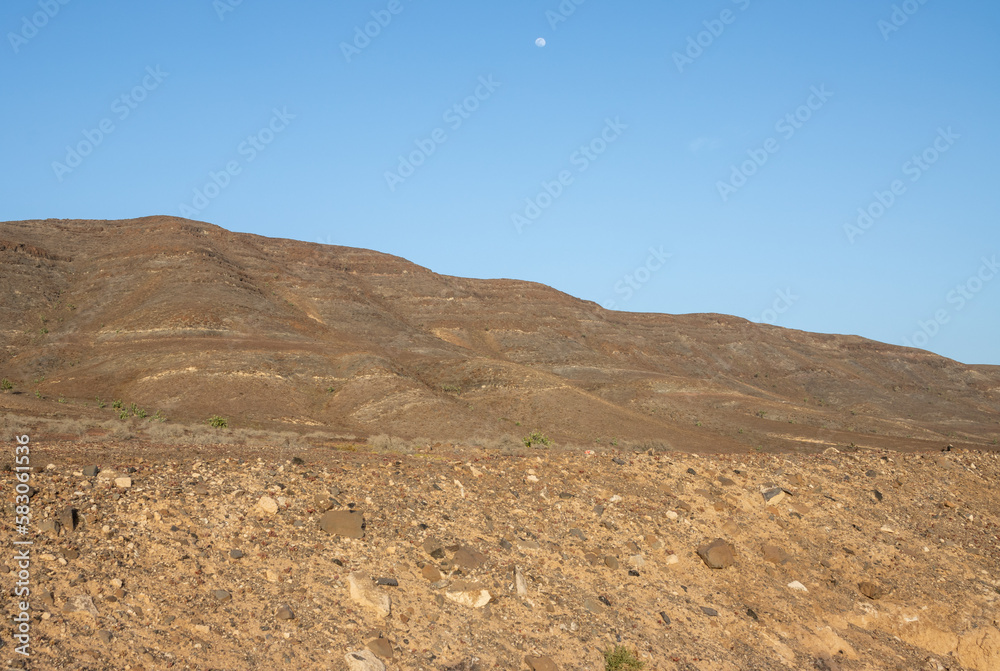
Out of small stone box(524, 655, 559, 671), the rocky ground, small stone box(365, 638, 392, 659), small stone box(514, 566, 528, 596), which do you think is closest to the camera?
the rocky ground

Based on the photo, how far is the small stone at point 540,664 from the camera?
27.5 feet

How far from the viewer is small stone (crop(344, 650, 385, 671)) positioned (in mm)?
7699

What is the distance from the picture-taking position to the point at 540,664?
8430 millimetres

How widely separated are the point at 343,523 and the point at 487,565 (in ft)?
6.62

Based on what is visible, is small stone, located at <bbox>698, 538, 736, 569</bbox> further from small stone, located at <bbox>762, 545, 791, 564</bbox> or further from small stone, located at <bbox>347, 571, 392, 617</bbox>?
small stone, located at <bbox>347, 571, 392, 617</bbox>

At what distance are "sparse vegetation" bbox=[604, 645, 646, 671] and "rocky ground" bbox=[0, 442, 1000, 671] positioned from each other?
0.55 ft

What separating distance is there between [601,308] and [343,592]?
313 feet

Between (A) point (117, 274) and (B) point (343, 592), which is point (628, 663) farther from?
(A) point (117, 274)

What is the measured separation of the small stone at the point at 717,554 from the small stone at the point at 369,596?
16.8ft

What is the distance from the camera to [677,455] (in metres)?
14.5

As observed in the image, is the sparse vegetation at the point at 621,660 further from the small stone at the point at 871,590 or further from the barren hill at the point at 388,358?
the barren hill at the point at 388,358

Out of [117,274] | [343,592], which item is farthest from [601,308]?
[343,592]

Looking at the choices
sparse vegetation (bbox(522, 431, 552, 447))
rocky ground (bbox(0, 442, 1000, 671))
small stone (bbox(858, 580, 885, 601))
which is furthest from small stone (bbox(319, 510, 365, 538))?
sparse vegetation (bbox(522, 431, 552, 447))

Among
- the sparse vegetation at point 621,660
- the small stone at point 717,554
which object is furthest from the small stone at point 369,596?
the small stone at point 717,554
